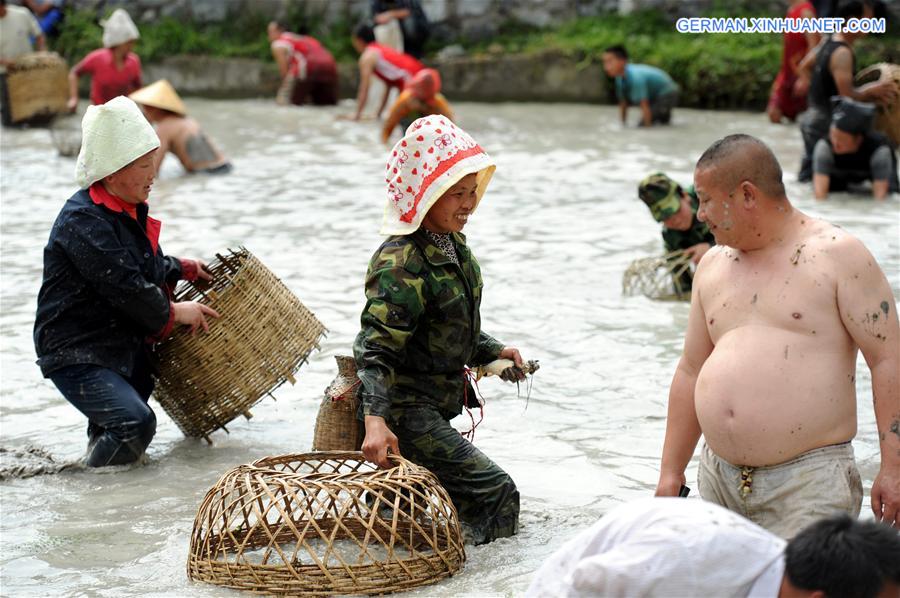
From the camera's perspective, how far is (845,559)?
95.7 inches

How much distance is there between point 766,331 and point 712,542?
1.11 m

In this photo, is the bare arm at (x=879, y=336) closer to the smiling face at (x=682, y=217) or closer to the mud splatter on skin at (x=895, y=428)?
the mud splatter on skin at (x=895, y=428)

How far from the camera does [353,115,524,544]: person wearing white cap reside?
13.4 feet

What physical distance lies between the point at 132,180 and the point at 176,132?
7.23m

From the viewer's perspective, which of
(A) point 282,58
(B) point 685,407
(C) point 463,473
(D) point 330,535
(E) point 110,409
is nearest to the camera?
(B) point 685,407

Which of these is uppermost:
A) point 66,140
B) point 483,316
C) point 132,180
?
point 132,180

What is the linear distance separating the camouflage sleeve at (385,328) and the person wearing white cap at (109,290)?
120 cm

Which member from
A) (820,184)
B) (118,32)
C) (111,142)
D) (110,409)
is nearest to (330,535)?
(110,409)

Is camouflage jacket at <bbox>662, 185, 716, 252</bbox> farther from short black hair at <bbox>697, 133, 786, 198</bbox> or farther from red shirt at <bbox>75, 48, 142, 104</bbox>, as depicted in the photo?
red shirt at <bbox>75, 48, 142, 104</bbox>

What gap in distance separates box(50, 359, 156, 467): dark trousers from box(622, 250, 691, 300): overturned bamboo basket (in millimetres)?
3460

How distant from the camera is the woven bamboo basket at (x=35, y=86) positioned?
15008 mm

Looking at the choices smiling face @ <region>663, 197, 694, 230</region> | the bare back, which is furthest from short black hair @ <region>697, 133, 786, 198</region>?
smiling face @ <region>663, 197, 694, 230</region>

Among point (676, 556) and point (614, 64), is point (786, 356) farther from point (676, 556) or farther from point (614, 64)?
point (614, 64)

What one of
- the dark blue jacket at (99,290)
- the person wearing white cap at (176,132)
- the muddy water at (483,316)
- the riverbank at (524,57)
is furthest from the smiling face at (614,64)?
the dark blue jacket at (99,290)
